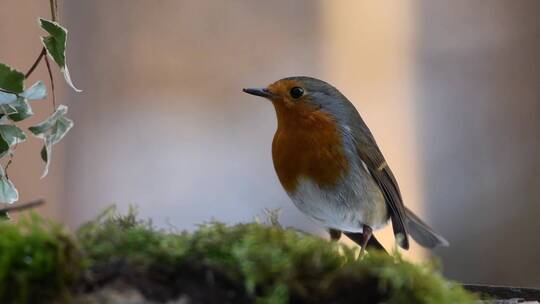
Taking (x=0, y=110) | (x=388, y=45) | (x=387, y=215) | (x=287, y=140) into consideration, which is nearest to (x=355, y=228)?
(x=387, y=215)

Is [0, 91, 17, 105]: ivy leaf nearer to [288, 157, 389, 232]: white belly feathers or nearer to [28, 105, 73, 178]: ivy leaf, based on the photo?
[28, 105, 73, 178]: ivy leaf

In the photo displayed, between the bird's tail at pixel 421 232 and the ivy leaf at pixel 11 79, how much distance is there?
1251 millimetres

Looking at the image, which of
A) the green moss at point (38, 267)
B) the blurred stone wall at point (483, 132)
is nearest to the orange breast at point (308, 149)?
the green moss at point (38, 267)

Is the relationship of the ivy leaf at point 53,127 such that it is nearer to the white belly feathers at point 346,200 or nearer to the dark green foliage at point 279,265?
the dark green foliage at point 279,265

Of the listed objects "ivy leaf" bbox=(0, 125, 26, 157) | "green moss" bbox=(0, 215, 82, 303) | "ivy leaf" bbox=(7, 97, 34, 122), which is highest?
"ivy leaf" bbox=(7, 97, 34, 122)

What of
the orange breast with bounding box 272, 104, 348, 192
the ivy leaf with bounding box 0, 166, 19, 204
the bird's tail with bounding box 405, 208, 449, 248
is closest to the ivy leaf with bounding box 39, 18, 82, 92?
the ivy leaf with bounding box 0, 166, 19, 204

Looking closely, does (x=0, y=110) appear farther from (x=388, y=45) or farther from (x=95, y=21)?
(x=388, y=45)

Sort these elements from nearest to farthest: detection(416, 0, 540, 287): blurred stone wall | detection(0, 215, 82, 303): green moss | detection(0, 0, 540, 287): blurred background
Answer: detection(0, 215, 82, 303): green moss → detection(0, 0, 540, 287): blurred background → detection(416, 0, 540, 287): blurred stone wall

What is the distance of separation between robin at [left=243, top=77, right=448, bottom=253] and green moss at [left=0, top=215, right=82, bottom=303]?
3.35ft

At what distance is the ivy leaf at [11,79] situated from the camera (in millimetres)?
1092

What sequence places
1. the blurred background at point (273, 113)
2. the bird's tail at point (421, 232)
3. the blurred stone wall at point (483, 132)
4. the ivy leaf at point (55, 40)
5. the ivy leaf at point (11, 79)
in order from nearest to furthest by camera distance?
the ivy leaf at point (11, 79) < the ivy leaf at point (55, 40) < the bird's tail at point (421, 232) < the blurred background at point (273, 113) < the blurred stone wall at point (483, 132)

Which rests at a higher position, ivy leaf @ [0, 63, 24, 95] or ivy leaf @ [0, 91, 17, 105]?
ivy leaf @ [0, 63, 24, 95]

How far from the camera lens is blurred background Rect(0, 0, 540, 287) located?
9.94ft

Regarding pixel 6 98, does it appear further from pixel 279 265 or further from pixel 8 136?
pixel 279 265
